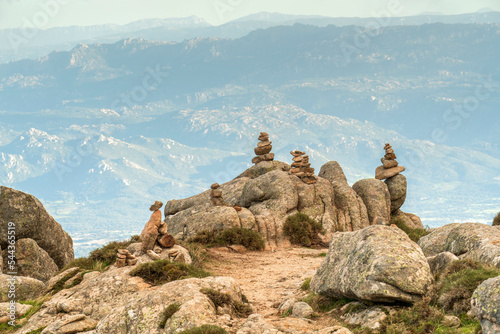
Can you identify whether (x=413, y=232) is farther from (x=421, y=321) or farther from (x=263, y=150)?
(x=421, y=321)

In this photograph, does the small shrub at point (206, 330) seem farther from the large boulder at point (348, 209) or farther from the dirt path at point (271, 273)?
the large boulder at point (348, 209)

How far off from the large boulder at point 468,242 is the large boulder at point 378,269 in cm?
258

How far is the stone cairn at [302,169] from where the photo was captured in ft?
157

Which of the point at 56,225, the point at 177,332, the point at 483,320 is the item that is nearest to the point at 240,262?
the point at 56,225

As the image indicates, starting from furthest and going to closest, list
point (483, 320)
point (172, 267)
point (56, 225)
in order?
point (56, 225) → point (172, 267) → point (483, 320)

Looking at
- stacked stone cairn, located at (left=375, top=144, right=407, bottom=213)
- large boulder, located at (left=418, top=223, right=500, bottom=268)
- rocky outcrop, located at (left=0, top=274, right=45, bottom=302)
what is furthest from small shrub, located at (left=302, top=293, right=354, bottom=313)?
stacked stone cairn, located at (left=375, top=144, right=407, bottom=213)

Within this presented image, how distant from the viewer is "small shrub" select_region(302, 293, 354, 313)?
59.0ft

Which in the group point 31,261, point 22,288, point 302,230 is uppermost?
point 31,261

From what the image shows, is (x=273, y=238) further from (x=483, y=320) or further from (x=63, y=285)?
(x=483, y=320)

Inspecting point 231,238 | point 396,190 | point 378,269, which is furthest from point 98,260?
point 396,190

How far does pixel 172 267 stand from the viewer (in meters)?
22.5

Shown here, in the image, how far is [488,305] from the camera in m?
12.4

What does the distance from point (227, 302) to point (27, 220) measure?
19.4 metres

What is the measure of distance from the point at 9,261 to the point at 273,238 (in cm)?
1831
